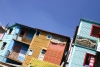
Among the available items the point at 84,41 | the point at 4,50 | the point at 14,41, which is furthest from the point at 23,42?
the point at 84,41

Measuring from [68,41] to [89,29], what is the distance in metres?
9.77

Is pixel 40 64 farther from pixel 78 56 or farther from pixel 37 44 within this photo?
pixel 78 56

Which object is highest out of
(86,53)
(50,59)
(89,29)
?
(89,29)

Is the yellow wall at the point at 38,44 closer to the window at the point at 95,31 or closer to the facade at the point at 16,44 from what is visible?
the facade at the point at 16,44

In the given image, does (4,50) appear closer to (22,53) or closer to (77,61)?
(22,53)

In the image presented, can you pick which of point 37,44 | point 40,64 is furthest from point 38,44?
point 40,64

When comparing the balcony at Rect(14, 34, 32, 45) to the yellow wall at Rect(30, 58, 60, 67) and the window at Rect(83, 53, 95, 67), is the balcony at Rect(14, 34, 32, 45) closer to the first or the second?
the yellow wall at Rect(30, 58, 60, 67)

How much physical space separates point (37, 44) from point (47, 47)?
91.0 inches

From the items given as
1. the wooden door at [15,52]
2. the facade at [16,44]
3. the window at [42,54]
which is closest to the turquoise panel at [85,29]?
the window at [42,54]

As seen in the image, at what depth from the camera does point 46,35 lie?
35.2 meters

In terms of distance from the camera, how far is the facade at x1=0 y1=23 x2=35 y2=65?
35500 mm

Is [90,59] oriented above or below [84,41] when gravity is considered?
below

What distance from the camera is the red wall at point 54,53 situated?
32.2 m

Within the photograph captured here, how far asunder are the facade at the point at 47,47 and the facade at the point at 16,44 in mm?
2422
